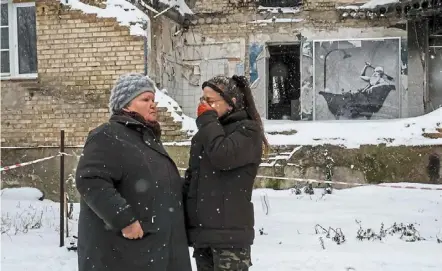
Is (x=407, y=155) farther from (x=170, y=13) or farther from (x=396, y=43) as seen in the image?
(x=170, y=13)

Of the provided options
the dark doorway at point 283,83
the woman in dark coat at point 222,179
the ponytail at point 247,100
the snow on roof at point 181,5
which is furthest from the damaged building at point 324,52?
the woman in dark coat at point 222,179

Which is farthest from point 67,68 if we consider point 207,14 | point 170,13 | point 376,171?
point 376,171

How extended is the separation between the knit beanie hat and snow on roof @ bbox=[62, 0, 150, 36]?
5.96 meters

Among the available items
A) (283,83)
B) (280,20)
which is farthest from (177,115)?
(283,83)

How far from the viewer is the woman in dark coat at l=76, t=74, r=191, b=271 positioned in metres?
2.26

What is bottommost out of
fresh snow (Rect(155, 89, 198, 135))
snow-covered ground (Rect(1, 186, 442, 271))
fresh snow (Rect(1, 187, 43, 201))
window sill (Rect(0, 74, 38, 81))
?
fresh snow (Rect(1, 187, 43, 201))

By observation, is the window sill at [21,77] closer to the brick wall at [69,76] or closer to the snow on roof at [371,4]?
the brick wall at [69,76]

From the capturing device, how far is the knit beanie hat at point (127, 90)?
8.26 feet

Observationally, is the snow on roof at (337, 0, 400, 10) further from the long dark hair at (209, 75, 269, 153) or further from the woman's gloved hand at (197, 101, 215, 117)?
the woman's gloved hand at (197, 101, 215, 117)

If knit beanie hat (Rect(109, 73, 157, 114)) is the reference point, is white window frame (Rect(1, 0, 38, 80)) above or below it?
above

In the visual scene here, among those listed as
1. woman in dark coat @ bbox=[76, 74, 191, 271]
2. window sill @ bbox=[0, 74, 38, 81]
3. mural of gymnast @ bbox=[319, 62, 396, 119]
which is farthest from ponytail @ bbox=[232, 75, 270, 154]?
mural of gymnast @ bbox=[319, 62, 396, 119]

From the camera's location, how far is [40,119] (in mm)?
8695

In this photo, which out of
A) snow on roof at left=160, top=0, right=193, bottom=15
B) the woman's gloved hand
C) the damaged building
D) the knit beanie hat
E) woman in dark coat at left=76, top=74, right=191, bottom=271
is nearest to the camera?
woman in dark coat at left=76, top=74, right=191, bottom=271

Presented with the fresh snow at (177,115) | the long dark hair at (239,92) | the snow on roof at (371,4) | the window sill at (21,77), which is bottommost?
the fresh snow at (177,115)
